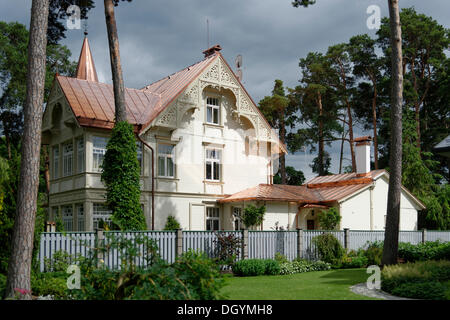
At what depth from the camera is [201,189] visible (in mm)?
24656

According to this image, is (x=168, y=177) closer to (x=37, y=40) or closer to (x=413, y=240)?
(x=413, y=240)

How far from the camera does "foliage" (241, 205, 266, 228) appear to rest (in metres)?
22.6

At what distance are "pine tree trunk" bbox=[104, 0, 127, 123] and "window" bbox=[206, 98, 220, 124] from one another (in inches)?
298

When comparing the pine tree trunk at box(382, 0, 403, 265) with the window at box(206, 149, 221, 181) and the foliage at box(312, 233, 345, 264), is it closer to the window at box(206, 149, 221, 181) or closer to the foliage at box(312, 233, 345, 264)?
the foliage at box(312, 233, 345, 264)

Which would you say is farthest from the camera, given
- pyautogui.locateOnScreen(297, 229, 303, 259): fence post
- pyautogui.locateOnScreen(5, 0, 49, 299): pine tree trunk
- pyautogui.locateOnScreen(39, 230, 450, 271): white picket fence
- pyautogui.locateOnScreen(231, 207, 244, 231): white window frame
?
pyautogui.locateOnScreen(231, 207, 244, 231): white window frame

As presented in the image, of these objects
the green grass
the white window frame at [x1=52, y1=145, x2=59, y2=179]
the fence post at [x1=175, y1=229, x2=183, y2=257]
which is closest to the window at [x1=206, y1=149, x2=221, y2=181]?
the white window frame at [x1=52, y1=145, x2=59, y2=179]

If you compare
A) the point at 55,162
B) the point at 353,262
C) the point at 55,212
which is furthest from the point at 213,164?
the point at 353,262

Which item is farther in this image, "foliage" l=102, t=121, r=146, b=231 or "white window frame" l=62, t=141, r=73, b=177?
"white window frame" l=62, t=141, r=73, b=177

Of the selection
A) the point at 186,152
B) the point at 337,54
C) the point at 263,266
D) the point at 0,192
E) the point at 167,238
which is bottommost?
the point at 263,266

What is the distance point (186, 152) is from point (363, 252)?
973 centimetres

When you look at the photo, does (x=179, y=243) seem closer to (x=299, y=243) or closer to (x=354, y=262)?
(x=299, y=243)

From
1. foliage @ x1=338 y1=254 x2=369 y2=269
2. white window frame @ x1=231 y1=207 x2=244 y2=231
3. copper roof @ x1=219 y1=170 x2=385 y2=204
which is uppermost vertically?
copper roof @ x1=219 y1=170 x2=385 y2=204

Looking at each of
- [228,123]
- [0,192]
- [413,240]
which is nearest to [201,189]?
[228,123]

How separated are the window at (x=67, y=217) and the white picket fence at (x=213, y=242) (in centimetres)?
849
